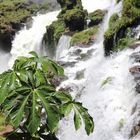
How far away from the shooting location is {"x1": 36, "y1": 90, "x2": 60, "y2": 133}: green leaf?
5.37m

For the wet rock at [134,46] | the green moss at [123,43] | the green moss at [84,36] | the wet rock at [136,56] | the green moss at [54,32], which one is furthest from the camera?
the green moss at [54,32]

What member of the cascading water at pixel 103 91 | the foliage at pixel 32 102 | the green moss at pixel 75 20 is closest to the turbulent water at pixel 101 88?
the cascading water at pixel 103 91

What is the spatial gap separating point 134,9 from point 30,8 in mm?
21293

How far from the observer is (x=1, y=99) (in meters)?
5.62

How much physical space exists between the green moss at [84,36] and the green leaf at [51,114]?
2239 cm

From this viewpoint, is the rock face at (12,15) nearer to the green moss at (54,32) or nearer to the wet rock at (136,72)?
the green moss at (54,32)

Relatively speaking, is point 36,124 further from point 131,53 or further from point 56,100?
point 131,53

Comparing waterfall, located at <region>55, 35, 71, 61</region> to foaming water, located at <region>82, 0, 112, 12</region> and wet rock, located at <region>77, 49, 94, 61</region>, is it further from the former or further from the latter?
foaming water, located at <region>82, 0, 112, 12</region>

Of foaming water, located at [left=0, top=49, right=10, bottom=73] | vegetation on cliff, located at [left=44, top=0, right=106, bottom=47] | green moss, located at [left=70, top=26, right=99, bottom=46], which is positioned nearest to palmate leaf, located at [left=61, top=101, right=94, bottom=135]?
green moss, located at [left=70, top=26, right=99, bottom=46]

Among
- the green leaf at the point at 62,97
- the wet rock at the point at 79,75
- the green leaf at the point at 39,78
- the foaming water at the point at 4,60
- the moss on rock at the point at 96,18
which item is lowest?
the foaming water at the point at 4,60

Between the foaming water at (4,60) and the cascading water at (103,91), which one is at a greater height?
the cascading water at (103,91)

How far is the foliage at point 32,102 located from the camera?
5.39 meters

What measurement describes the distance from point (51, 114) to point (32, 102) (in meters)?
0.28

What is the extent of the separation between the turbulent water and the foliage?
800 cm
